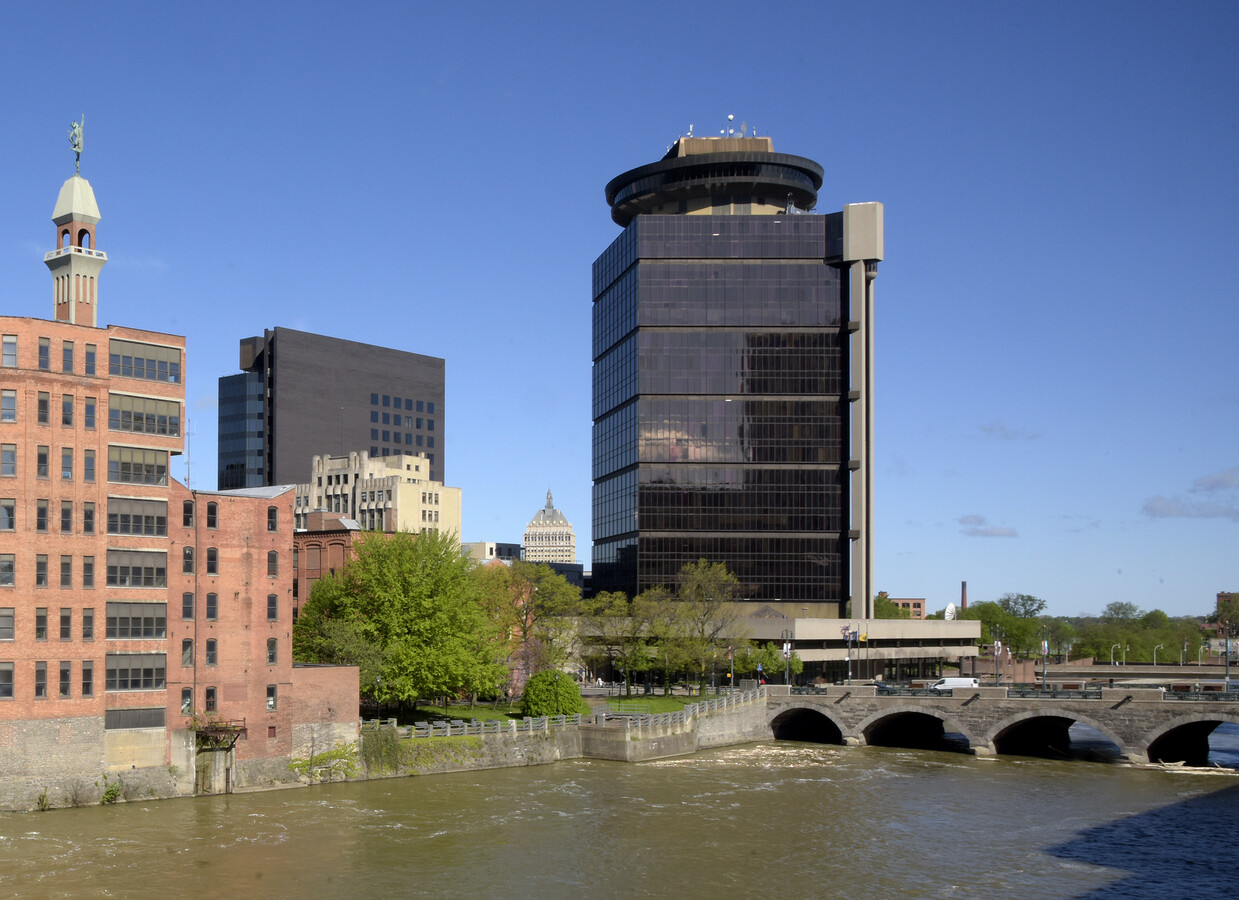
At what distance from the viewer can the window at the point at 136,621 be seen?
77.1 m

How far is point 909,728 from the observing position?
118875 millimetres

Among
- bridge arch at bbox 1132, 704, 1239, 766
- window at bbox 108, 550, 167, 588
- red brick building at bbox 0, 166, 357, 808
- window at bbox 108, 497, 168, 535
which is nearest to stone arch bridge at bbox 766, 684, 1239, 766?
bridge arch at bbox 1132, 704, 1239, 766

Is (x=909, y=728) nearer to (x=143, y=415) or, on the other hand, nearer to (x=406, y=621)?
(x=406, y=621)

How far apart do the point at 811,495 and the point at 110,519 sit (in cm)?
11054

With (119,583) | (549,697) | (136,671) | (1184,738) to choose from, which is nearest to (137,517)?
(119,583)

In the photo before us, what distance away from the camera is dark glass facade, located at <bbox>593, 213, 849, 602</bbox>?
17138 centimetres

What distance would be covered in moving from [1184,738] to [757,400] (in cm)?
7922

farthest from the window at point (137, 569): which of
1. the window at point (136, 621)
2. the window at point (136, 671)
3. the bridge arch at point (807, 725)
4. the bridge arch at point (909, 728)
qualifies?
the bridge arch at point (909, 728)

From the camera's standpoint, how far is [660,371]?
174000mm

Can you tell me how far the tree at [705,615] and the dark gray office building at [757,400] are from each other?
955 inches

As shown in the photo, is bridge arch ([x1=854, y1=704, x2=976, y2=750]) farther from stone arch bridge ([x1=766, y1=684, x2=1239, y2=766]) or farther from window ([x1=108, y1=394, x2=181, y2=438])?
window ([x1=108, y1=394, x2=181, y2=438])

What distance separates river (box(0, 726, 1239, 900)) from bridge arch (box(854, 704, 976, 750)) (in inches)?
543

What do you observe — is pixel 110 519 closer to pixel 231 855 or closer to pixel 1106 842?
pixel 231 855

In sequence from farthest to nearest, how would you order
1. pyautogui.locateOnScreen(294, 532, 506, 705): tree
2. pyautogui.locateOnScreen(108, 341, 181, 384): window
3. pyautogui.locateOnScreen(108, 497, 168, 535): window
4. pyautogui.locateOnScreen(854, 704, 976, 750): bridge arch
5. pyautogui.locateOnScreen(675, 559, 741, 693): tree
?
pyautogui.locateOnScreen(675, 559, 741, 693): tree < pyautogui.locateOnScreen(854, 704, 976, 750): bridge arch < pyautogui.locateOnScreen(294, 532, 506, 705): tree < pyautogui.locateOnScreen(108, 341, 181, 384): window < pyautogui.locateOnScreen(108, 497, 168, 535): window
